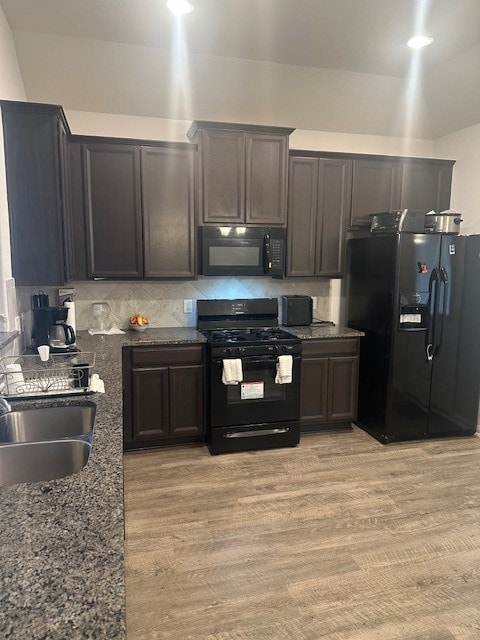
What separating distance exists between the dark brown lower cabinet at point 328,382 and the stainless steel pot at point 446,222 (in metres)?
1.14

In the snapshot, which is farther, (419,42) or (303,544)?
(419,42)

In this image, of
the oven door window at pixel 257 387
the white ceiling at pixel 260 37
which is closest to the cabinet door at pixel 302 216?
the white ceiling at pixel 260 37

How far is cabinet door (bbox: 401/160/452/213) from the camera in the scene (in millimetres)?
4062

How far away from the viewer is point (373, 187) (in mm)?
3992

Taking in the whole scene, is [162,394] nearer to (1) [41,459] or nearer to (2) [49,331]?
(2) [49,331]

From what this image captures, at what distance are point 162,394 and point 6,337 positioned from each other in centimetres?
128

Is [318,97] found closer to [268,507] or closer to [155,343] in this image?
[155,343]

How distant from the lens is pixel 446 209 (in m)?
4.20

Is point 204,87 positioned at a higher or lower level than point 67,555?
higher

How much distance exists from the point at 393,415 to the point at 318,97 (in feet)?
8.89

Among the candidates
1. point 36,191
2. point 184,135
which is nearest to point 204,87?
point 184,135

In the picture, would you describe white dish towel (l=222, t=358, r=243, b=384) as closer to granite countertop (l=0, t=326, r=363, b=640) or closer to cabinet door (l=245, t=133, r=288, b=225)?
cabinet door (l=245, t=133, r=288, b=225)

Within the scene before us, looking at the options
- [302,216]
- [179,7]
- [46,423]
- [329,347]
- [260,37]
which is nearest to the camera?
[46,423]

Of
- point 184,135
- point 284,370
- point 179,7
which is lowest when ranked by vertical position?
point 284,370
